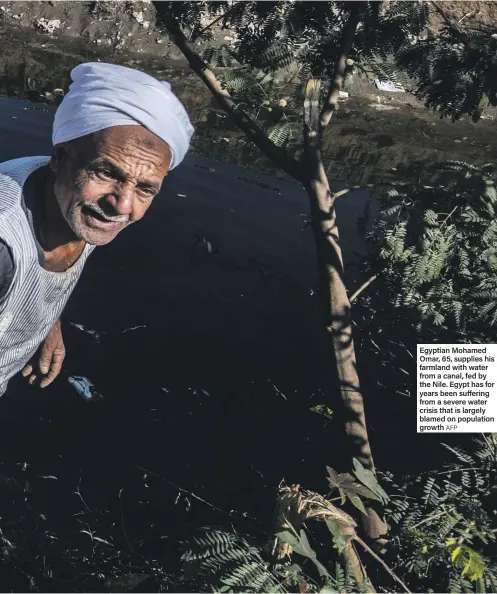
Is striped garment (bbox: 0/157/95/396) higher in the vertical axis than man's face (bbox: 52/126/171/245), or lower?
lower

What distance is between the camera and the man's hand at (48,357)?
300 cm

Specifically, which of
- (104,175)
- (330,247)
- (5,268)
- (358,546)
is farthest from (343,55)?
(358,546)

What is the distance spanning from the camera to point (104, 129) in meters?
2.05

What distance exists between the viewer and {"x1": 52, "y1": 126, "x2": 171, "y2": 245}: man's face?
208cm

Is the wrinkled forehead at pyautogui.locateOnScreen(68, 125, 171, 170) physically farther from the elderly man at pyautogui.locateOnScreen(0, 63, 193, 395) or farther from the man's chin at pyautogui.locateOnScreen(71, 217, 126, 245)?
the man's chin at pyautogui.locateOnScreen(71, 217, 126, 245)

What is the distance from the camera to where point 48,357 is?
3062 millimetres

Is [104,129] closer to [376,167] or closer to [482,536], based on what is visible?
[482,536]

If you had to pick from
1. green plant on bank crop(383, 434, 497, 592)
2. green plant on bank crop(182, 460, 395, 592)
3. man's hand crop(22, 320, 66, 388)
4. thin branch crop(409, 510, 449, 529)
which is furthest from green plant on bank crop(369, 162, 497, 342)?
man's hand crop(22, 320, 66, 388)

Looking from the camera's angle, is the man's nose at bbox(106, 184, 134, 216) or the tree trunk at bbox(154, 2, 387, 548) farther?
the tree trunk at bbox(154, 2, 387, 548)

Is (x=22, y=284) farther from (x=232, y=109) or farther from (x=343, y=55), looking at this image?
(x=343, y=55)

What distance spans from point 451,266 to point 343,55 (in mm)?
1392
